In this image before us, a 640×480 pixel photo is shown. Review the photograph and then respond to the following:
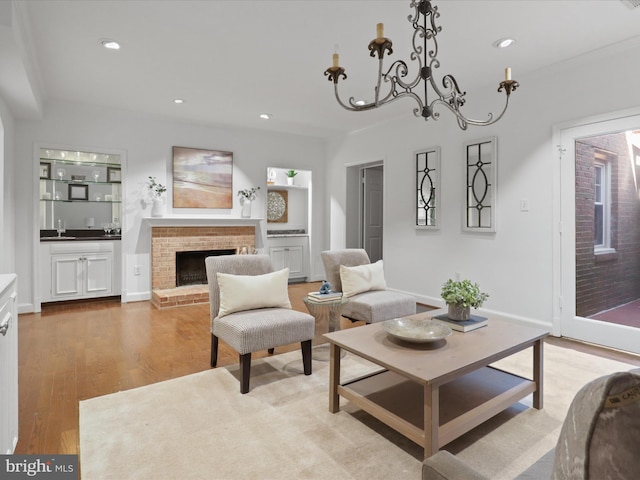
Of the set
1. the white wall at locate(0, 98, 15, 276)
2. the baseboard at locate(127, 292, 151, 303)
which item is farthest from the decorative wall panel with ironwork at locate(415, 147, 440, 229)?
the white wall at locate(0, 98, 15, 276)

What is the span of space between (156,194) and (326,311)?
358 cm

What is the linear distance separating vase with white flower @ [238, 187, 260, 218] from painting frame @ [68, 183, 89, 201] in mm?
2266

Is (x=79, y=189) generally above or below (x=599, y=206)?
above

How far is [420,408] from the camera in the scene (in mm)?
1922

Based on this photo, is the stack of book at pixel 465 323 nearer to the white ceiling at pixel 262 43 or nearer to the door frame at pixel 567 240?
the door frame at pixel 567 240

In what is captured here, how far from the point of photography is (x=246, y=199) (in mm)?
6137

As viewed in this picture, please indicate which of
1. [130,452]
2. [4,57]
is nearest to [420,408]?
[130,452]

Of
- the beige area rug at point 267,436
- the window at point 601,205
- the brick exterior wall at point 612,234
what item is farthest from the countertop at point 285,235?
the window at point 601,205

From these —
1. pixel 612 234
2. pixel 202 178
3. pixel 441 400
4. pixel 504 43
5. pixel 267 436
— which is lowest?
pixel 267 436

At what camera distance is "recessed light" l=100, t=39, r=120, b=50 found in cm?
313

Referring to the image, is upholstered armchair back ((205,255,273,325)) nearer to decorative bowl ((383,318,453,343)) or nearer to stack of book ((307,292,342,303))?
stack of book ((307,292,342,303))

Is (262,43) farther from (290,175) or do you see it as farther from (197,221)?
(290,175)

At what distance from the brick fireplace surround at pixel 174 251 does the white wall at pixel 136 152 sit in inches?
6.7

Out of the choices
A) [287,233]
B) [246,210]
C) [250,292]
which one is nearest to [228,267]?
[250,292]
